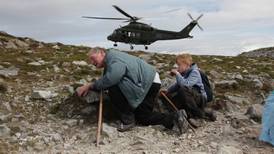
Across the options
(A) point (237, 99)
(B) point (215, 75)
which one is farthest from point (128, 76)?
(B) point (215, 75)

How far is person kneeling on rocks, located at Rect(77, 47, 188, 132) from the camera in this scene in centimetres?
1094

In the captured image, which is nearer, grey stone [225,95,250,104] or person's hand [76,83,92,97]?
person's hand [76,83,92,97]

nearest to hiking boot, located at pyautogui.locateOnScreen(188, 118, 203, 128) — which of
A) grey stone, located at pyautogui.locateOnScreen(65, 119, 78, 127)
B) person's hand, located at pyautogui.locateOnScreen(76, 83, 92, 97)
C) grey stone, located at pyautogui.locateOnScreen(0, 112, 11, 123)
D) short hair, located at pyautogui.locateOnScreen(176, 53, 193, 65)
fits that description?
short hair, located at pyautogui.locateOnScreen(176, 53, 193, 65)

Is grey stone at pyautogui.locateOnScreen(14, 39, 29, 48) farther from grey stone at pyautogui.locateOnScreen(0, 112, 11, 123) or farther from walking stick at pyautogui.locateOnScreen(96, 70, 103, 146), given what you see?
walking stick at pyautogui.locateOnScreen(96, 70, 103, 146)

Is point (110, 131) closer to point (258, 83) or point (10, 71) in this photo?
point (10, 71)

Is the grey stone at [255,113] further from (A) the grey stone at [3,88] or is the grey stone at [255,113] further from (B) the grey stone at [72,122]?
(A) the grey stone at [3,88]

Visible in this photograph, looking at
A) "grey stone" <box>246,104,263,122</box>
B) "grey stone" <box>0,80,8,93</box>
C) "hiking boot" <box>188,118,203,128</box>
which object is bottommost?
"hiking boot" <box>188,118,203,128</box>

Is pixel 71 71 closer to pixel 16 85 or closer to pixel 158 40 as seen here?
pixel 16 85

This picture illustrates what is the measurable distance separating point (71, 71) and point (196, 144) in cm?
800

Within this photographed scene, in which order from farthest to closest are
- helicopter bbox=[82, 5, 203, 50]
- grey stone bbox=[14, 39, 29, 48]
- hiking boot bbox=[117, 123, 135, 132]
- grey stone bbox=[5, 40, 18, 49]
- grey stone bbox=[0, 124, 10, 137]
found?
helicopter bbox=[82, 5, 203, 50]
grey stone bbox=[14, 39, 29, 48]
grey stone bbox=[5, 40, 18, 49]
hiking boot bbox=[117, 123, 135, 132]
grey stone bbox=[0, 124, 10, 137]

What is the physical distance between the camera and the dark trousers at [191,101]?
11773mm

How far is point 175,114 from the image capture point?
1124 cm

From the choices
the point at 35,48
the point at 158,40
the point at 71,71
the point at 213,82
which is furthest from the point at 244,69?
the point at 158,40

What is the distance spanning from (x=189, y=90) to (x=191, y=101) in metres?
0.25
